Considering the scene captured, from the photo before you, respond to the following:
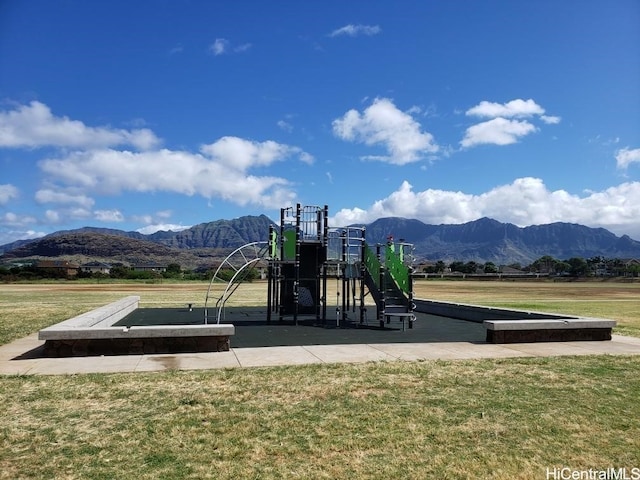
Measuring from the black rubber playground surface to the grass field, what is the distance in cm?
372

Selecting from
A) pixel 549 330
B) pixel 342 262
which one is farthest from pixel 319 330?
pixel 549 330

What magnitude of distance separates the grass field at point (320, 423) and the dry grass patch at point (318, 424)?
0.07ft

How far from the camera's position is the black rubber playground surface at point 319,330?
12.7m

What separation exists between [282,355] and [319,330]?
4505 mm

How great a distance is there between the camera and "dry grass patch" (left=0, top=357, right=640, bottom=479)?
15.9 feet

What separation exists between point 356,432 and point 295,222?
1103 cm

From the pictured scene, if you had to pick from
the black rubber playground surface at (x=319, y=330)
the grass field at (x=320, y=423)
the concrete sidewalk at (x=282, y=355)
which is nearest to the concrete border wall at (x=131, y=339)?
the concrete sidewalk at (x=282, y=355)

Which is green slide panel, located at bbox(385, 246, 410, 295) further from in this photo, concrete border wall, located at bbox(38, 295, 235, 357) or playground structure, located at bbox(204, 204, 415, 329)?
concrete border wall, located at bbox(38, 295, 235, 357)

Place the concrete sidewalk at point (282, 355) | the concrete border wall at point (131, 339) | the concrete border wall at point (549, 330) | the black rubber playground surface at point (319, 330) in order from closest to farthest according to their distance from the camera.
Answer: the concrete sidewalk at point (282, 355) < the concrete border wall at point (131, 339) < the concrete border wall at point (549, 330) < the black rubber playground surface at point (319, 330)

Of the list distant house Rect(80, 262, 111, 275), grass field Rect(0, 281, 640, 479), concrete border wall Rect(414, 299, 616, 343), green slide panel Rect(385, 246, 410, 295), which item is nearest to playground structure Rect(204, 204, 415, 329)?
green slide panel Rect(385, 246, 410, 295)

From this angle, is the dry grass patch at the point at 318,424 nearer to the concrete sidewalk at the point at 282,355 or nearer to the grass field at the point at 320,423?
the grass field at the point at 320,423

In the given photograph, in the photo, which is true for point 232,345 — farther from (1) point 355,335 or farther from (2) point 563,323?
(2) point 563,323

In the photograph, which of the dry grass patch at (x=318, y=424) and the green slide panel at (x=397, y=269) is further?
the green slide panel at (x=397, y=269)

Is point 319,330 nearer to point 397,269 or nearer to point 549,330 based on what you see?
point 397,269
